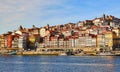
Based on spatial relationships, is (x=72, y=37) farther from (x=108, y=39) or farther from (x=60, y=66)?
(x=60, y=66)

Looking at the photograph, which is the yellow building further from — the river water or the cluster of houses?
the river water

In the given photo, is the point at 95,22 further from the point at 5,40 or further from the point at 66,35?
the point at 5,40

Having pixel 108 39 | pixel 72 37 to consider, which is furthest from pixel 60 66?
pixel 72 37

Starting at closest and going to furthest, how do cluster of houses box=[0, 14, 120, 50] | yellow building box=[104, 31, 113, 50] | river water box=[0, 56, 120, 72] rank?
river water box=[0, 56, 120, 72] < yellow building box=[104, 31, 113, 50] < cluster of houses box=[0, 14, 120, 50]

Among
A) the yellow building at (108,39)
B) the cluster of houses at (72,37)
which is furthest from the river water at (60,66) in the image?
the cluster of houses at (72,37)

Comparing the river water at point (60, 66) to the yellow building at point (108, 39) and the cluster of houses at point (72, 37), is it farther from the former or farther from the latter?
the cluster of houses at point (72, 37)

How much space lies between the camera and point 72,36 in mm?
114250

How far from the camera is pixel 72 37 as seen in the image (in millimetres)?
111812

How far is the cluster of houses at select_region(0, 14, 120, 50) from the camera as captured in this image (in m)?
104

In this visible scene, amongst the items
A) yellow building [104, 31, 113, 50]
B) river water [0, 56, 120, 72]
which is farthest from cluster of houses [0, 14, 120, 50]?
river water [0, 56, 120, 72]

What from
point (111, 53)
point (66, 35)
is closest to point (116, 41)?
point (111, 53)

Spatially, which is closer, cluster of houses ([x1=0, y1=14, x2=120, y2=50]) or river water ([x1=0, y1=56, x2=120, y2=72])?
river water ([x1=0, y1=56, x2=120, y2=72])

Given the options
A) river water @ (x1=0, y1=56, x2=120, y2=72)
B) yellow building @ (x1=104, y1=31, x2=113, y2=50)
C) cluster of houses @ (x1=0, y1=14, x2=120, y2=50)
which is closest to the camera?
river water @ (x1=0, y1=56, x2=120, y2=72)

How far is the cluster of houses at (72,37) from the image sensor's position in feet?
341
